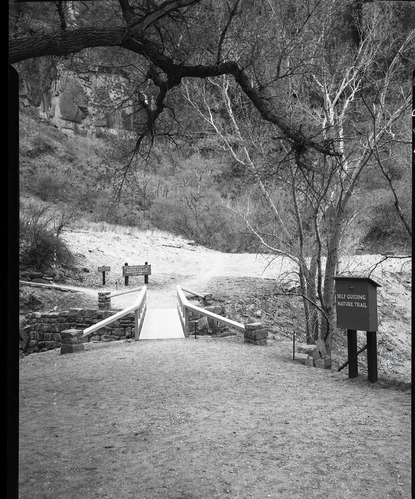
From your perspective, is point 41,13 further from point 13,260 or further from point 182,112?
point 13,260

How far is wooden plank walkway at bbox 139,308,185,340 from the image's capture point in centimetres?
1010

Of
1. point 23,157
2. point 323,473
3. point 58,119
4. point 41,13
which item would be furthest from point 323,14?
point 58,119

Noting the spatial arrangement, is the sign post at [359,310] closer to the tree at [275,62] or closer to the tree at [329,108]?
the tree at [275,62]

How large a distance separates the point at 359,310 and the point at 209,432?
2626 mm

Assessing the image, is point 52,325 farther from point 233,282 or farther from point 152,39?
point 152,39

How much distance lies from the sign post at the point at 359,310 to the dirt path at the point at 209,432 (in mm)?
350

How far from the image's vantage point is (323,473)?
11.7 ft

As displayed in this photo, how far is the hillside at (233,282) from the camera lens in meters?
13.9

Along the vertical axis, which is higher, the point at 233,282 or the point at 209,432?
the point at 233,282

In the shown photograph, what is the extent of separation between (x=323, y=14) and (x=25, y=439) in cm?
960

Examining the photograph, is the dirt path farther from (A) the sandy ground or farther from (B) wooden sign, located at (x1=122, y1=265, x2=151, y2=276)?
(B) wooden sign, located at (x1=122, y1=265, x2=151, y2=276)

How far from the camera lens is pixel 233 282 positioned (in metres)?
16.7

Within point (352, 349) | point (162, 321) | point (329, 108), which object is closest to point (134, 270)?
point (162, 321)

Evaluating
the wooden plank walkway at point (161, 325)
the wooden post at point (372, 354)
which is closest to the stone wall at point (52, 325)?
the wooden plank walkway at point (161, 325)
